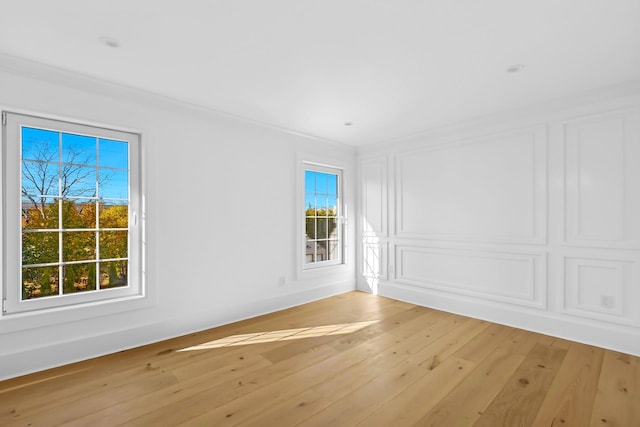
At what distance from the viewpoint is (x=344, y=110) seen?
11.3 feet

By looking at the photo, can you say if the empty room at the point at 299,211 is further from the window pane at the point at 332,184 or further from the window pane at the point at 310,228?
the window pane at the point at 332,184

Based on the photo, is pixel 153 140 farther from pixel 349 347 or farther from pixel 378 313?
pixel 378 313

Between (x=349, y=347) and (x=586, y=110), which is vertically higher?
(x=586, y=110)

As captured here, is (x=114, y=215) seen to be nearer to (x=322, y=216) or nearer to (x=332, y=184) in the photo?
(x=322, y=216)

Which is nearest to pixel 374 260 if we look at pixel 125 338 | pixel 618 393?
pixel 618 393

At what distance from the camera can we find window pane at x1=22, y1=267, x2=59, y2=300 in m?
2.55

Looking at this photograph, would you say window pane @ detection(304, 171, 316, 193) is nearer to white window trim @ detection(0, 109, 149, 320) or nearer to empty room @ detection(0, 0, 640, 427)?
empty room @ detection(0, 0, 640, 427)

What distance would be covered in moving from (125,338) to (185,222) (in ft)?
3.93

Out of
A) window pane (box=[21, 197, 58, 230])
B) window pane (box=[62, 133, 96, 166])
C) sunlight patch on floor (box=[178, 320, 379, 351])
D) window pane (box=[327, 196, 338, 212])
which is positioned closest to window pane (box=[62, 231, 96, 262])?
window pane (box=[21, 197, 58, 230])

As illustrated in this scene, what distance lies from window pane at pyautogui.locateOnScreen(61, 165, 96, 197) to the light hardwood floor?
1454 mm

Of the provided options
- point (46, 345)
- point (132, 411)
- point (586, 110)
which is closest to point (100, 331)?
point (46, 345)

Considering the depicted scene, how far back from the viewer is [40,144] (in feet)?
8.61

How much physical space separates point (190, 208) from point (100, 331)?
1358mm

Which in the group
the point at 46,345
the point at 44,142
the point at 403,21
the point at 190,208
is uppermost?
the point at 403,21
